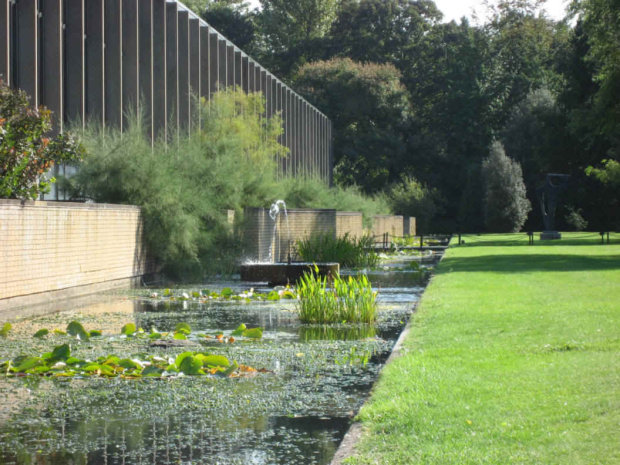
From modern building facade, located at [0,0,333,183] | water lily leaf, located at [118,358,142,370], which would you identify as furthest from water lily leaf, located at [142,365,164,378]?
modern building facade, located at [0,0,333,183]

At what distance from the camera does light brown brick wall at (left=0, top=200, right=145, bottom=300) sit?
16.0m

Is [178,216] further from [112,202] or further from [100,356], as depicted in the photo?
[100,356]

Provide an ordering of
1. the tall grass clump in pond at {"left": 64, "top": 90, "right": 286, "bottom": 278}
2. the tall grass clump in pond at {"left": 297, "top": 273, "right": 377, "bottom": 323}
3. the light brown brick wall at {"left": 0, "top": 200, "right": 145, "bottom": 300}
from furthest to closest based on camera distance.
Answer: the tall grass clump in pond at {"left": 64, "top": 90, "right": 286, "bottom": 278}, the light brown brick wall at {"left": 0, "top": 200, "right": 145, "bottom": 300}, the tall grass clump in pond at {"left": 297, "top": 273, "right": 377, "bottom": 323}

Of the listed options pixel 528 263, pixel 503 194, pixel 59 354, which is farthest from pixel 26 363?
pixel 503 194

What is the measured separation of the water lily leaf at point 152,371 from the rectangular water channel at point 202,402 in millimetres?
94

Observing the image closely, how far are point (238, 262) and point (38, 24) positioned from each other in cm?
959

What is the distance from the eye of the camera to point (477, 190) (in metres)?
73.4

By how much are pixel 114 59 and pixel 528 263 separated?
15.6m

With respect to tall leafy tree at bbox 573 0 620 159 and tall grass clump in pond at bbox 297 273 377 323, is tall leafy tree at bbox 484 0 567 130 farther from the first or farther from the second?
tall grass clump in pond at bbox 297 273 377 323

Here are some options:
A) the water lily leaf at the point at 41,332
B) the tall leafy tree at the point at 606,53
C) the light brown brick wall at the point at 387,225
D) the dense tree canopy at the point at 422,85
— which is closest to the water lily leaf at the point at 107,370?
the water lily leaf at the point at 41,332

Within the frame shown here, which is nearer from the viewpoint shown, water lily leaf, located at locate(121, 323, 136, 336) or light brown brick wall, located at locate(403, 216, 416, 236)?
water lily leaf, located at locate(121, 323, 136, 336)

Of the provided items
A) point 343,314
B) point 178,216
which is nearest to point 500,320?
point 343,314

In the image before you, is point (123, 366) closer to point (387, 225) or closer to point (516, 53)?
point (387, 225)

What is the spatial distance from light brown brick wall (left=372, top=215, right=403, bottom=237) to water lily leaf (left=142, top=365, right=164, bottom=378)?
38161 mm
